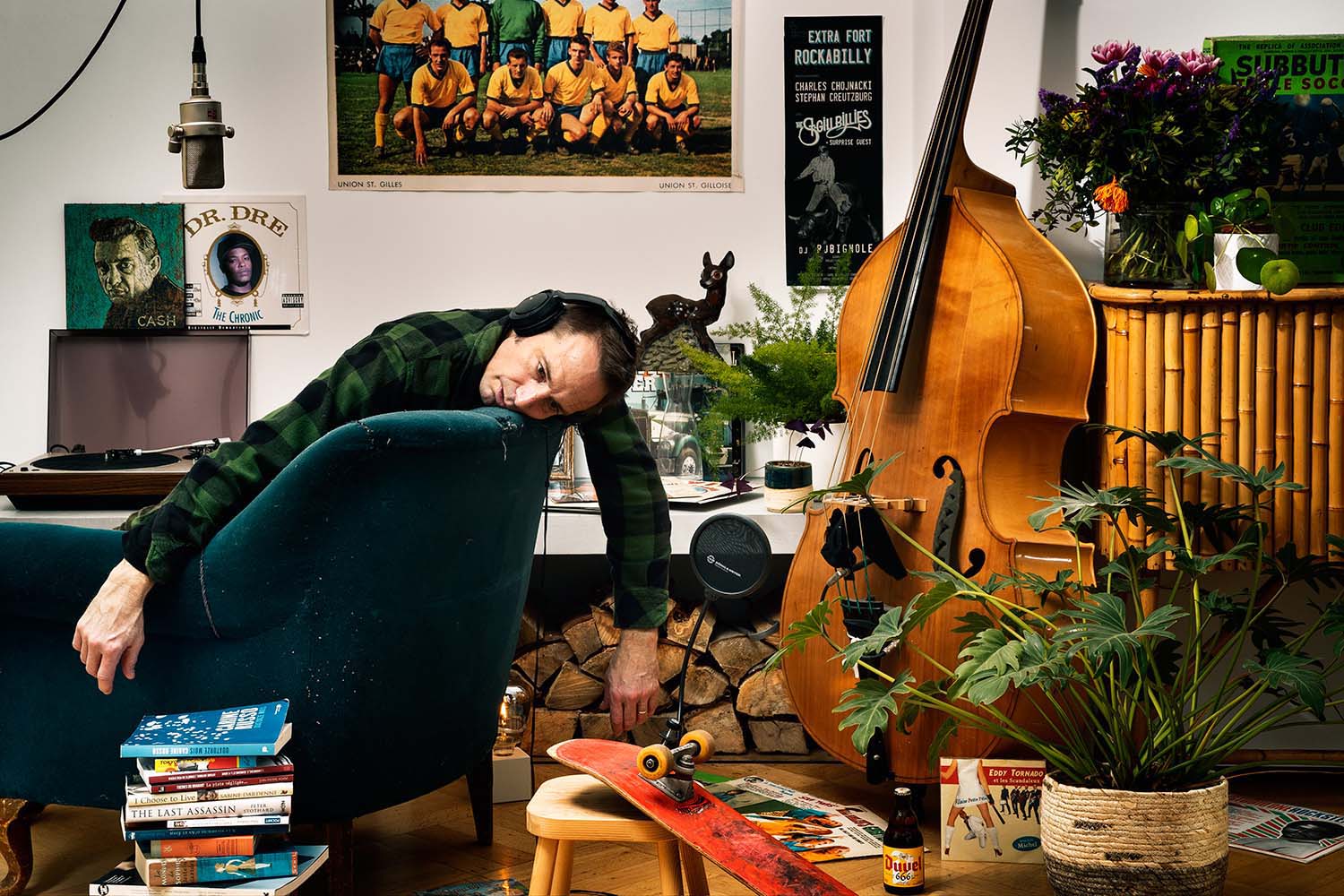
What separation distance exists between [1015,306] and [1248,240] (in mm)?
526

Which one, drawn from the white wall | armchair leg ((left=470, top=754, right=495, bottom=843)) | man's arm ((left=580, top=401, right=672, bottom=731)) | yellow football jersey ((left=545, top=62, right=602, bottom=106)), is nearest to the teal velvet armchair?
man's arm ((left=580, top=401, right=672, bottom=731))

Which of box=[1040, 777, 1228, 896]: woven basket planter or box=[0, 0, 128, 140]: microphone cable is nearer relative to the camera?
box=[1040, 777, 1228, 896]: woven basket planter

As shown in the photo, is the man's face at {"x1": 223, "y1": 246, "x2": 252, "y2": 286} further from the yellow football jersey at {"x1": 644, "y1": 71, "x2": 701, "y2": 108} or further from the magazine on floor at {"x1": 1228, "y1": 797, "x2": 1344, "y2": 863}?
the magazine on floor at {"x1": 1228, "y1": 797, "x2": 1344, "y2": 863}

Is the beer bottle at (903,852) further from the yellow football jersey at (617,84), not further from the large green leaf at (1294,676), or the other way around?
the yellow football jersey at (617,84)

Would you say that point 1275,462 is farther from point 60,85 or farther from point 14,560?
point 60,85

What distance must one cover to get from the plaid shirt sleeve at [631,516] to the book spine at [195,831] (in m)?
0.67

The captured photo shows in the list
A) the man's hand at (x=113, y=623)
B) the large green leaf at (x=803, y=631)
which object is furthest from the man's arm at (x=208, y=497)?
the large green leaf at (x=803, y=631)

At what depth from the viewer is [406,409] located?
203cm

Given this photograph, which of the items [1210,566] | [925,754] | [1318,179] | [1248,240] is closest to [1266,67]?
[1318,179]

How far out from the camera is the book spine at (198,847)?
1.84 meters

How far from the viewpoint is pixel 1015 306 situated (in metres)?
2.34

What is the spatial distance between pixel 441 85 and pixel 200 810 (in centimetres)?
199

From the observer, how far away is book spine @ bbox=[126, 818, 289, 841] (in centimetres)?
184

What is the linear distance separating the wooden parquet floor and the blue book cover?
510mm
